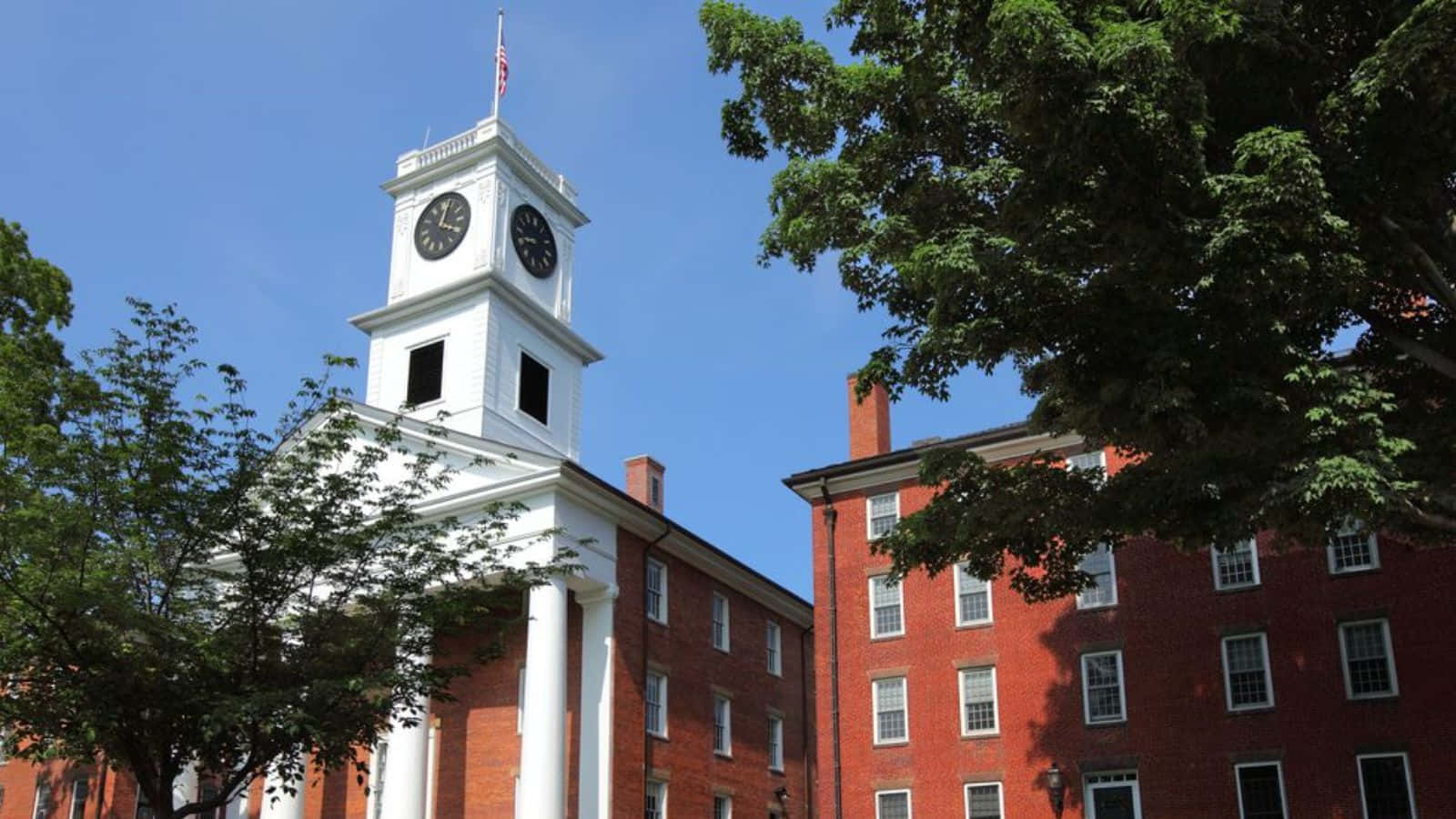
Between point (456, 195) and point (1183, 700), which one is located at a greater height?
point (456, 195)

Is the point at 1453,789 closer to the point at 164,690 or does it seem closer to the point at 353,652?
the point at 353,652

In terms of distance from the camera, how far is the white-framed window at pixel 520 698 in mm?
35688

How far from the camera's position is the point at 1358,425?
1557 cm

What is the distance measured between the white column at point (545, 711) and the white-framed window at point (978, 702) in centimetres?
941

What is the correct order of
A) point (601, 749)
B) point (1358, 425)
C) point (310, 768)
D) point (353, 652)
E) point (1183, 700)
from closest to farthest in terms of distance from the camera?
point (1358, 425) → point (353, 652) → point (1183, 700) → point (601, 749) → point (310, 768)

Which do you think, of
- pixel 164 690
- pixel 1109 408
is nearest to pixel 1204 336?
pixel 1109 408

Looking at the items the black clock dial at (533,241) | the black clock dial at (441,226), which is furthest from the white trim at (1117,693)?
the black clock dial at (441,226)

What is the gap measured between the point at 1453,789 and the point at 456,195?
109 feet

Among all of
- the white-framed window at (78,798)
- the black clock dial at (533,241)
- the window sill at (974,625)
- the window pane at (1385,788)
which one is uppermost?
the black clock dial at (533,241)

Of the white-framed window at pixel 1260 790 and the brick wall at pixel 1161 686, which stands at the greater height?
the brick wall at pixel 1161 686

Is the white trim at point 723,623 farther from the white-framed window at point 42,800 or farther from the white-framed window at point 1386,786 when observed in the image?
the white-framed window at point 42,800

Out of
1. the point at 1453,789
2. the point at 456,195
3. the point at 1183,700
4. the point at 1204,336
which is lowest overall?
the point at 1453,789

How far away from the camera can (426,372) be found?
145 feet

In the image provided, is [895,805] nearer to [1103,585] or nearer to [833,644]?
[833,644]
